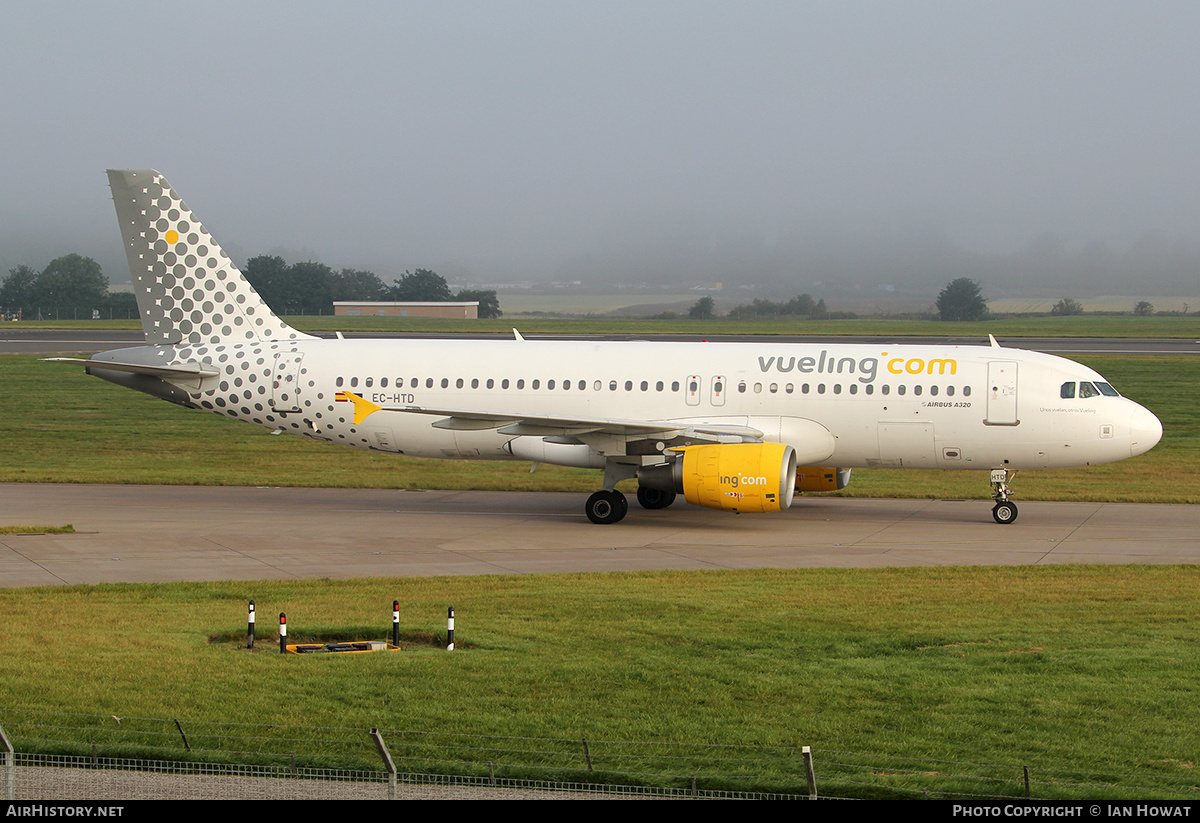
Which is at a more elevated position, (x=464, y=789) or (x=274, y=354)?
(x=274, y=354)

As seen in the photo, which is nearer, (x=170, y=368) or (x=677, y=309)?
(x=170, y=368)

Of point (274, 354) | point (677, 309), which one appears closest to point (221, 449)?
point (274, 354)

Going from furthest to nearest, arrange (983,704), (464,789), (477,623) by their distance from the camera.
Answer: (477,623)
(983,704)
(464,789)

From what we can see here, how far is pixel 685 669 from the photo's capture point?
45.9 ft

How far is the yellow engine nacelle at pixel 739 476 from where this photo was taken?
2402cm

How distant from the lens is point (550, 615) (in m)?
16.8

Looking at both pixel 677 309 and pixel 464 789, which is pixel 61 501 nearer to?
pixel 464 789

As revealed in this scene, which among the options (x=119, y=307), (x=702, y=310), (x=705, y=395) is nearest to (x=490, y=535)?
(x=705, y=395)

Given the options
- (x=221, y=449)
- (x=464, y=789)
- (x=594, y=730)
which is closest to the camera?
(x=464, y=789)

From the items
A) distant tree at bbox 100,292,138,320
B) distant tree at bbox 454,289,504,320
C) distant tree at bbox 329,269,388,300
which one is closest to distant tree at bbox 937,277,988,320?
distant tree at bbox 454,289,504,320

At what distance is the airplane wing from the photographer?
25266 millimetres

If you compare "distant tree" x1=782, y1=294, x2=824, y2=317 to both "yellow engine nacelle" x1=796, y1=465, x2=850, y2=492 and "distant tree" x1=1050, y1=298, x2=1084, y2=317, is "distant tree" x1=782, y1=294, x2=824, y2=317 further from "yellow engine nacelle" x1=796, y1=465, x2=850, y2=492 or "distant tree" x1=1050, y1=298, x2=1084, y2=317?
"yellow engine nacelle" x1=796, y1=465, x2=850, y2=492

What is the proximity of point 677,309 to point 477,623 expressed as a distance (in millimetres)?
146268

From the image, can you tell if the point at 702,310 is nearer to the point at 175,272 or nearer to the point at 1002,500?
the point at 175,272
